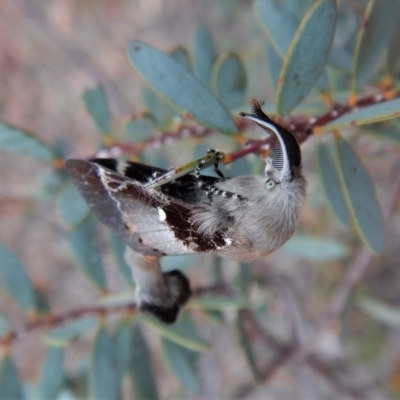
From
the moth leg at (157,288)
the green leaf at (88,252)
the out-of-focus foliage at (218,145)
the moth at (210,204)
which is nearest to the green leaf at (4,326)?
the out-of-focus foliage at (218,145)

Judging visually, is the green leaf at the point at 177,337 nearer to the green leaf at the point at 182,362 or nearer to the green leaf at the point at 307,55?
the green leaf at the point at 182,362

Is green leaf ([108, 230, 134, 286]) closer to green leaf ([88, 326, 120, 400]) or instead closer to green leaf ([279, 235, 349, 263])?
green leaf ([88, 326, 120, 400])

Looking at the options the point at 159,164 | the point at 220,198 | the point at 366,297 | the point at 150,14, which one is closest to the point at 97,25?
the point at 150,14

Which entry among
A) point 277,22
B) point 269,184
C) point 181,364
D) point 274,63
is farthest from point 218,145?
point 269,184

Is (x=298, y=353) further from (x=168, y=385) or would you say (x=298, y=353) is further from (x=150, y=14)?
(x=150, y=14)

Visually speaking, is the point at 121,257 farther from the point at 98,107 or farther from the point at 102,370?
the point at 98,107

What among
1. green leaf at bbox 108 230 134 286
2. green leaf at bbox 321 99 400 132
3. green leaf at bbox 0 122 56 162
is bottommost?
green leaf at bbox 108 230 134 286

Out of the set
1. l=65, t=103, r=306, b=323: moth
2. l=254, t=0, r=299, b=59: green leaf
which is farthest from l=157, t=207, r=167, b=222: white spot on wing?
l=254, t=0, r=299, b=59: green leaf
